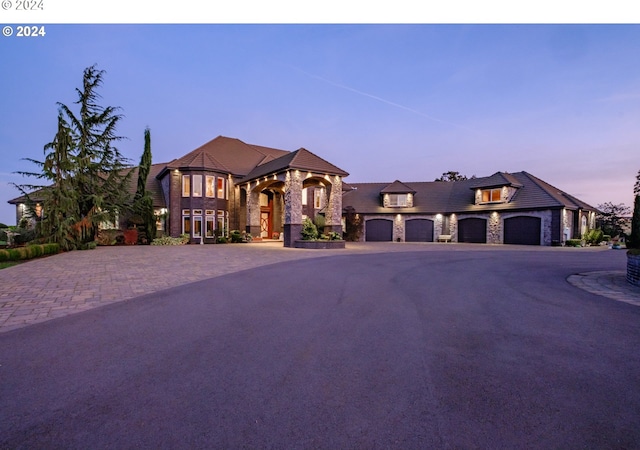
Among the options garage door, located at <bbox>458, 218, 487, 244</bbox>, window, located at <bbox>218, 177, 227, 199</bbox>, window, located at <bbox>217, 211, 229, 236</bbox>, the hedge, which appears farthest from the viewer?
garage door, located at <bbox>458, 218, 487, 244</bbox>

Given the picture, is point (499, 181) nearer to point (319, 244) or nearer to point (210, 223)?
point (319, 244)

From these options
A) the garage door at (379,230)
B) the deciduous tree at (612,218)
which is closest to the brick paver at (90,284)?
the garage door at (379,230)

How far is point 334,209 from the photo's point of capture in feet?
75.0

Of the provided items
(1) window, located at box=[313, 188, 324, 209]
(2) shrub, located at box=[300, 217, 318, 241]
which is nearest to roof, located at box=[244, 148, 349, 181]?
(2) shrub, located at box=[300, 217, 318, 241]

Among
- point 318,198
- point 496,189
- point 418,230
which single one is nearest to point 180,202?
point 318,198

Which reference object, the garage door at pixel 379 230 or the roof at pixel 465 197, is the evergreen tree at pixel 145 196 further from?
the garage door at pixel 379 230

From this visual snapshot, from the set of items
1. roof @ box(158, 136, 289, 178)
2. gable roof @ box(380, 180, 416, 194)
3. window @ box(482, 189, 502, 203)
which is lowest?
window @ box(482, 189, 502, 203)

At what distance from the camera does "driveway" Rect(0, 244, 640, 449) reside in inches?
85.0

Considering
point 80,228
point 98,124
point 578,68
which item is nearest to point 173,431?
point 80,228

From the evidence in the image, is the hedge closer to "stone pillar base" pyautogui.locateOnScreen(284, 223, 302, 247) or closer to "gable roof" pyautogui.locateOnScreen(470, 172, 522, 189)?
"stone pillar base" pyautogui.locateOnScreen(284, 223, 302, 247)

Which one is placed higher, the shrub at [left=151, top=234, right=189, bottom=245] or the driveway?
the shrub at [left=151, top=234, right=189, bottom=245]

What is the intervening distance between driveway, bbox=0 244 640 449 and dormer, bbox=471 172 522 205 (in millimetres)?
25746

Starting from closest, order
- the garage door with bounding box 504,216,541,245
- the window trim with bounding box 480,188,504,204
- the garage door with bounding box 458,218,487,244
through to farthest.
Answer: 1. the garage door with bounding box 504,216,541,245
2. the window trim with bounding box 480,188,504,204
3. the garage door with bounding box 458,218,487,244

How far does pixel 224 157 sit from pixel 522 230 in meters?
29.5
